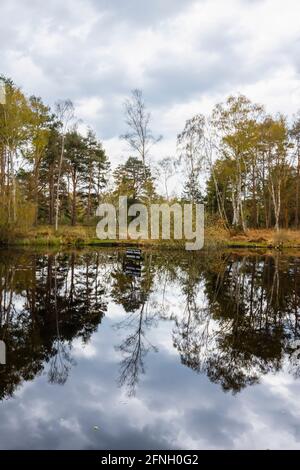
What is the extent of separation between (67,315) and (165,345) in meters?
2.19

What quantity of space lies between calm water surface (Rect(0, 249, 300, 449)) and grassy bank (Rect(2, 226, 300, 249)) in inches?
568

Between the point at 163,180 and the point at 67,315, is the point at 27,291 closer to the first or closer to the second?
the point at 67,315

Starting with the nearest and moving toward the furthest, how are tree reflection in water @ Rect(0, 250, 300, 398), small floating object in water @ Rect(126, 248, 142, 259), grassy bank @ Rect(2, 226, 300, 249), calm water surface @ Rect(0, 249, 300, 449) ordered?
calm water surface @ Rect(0, 249, 300, 449) → tree reflection in water @ Rect(0, 250, 300, 398) → small floating object in water @ Rect(126, 248, 142, 259) → grassy bank @ Rect(2, 226, 300, 249)

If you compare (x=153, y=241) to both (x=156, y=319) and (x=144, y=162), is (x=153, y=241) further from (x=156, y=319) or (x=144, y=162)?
(x=156, y=319)

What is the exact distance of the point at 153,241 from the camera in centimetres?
2386

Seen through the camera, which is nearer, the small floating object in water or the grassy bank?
the small floating object in water

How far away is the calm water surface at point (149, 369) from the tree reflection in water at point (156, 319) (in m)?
0.03

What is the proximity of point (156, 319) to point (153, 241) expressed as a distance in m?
16.9

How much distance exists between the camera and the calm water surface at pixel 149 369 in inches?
125

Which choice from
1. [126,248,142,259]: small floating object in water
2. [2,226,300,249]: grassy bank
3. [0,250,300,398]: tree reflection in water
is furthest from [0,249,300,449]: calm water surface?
[2,226,300,249]: grassy bank

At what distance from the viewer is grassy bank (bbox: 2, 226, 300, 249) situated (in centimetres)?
2338

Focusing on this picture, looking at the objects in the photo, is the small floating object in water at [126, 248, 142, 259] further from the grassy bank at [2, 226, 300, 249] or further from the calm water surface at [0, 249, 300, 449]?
the calm water surface at [0, 249, 300, 449]

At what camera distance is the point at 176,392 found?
3977 mm
